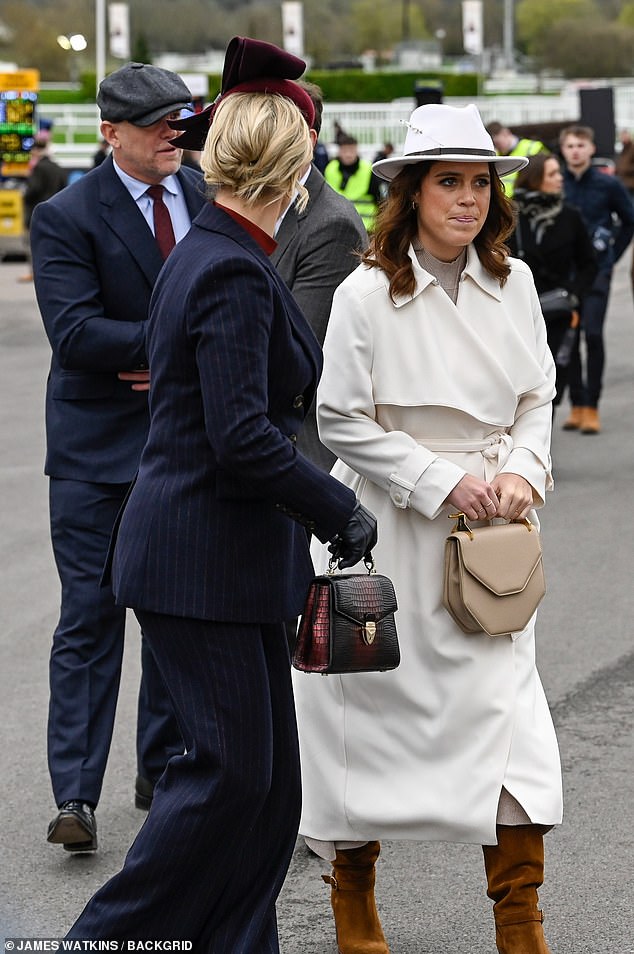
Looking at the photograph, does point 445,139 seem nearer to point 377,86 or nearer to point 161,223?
point 161,223

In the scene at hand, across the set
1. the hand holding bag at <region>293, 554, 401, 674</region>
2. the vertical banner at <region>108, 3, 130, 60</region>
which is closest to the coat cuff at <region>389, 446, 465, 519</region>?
the hand holding bag at <region>293, 554, 401, 674</region>

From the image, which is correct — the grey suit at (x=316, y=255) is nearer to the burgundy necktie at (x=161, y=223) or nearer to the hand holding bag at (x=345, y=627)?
the burgundy necktie at (x=161, y=223)

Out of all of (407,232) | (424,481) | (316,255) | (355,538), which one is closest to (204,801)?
(355,538)

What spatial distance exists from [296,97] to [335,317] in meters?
0.70

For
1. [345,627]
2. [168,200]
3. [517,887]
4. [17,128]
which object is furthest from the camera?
[17,128]

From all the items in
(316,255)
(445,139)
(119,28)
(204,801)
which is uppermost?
(119,28)

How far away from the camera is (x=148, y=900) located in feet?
10.4

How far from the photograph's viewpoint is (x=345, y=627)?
3.30 m

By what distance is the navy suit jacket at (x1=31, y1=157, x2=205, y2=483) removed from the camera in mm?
4406

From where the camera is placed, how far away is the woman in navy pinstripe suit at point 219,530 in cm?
306

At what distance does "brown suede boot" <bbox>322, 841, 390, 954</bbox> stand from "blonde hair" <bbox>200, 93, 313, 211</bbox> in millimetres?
1582

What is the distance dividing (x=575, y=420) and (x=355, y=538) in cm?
825

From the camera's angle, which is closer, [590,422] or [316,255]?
[316,255]

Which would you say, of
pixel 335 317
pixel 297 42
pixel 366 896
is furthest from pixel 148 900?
pixel 297 42
